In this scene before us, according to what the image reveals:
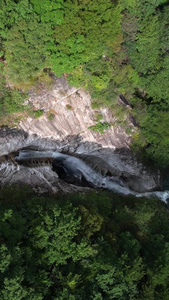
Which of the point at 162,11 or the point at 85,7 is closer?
the point at 85,7

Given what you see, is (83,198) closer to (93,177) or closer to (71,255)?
(71,255)

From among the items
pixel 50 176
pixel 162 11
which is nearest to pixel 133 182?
pixel 50 176

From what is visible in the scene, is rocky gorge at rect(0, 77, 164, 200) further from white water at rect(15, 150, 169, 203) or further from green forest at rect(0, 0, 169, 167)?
green forest at rect(0, 0, 169, 167)

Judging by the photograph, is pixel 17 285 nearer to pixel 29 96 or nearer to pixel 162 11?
pixel 29 96

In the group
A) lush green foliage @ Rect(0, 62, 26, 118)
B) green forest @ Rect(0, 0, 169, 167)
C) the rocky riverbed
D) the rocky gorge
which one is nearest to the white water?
the rocky gorge

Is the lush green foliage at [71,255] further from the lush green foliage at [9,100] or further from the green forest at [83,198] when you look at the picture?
the lush green foliage at [9,100]

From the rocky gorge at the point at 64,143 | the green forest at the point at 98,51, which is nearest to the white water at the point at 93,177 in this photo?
the rocky gorge at the point at 64,143
